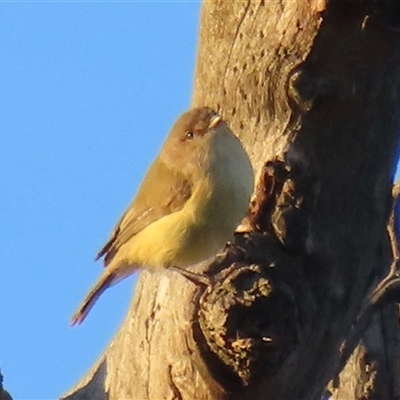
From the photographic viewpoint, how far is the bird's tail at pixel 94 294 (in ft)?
14.1

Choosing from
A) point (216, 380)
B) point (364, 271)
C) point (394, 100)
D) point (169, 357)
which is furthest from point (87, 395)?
point (394, 100)

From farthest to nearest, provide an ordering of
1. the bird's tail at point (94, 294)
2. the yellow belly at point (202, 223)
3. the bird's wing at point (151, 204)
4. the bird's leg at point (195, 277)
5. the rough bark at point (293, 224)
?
the bird's tail at point (94, 294), the bird's wing at point (151, 204), the yellow belly at point (202, 223), the bird's leg at point (195, 277), the rough bark at point (293, 224)

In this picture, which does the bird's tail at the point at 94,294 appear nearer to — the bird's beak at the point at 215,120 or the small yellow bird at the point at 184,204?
the small yellow bird at the point at 184,204

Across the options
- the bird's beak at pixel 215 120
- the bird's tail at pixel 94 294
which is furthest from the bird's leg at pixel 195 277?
the bird's tail at pixel 94 294

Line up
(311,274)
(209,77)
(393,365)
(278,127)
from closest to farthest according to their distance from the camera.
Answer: (311,274) < (278,127) < (209,77) < (393,365)

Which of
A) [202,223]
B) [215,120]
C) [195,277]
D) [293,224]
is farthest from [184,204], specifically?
[293,224]

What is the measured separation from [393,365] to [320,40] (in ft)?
5.13

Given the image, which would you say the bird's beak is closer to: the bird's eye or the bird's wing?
the bird's wing

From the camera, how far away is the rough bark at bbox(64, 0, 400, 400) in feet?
9.12

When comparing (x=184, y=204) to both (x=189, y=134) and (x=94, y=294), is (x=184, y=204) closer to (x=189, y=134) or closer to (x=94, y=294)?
(x=189, y=134)

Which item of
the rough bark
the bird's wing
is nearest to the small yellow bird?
the bird's wing

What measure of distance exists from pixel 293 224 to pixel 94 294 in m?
1.61

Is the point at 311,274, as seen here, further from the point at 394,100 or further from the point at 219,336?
the point at 394,100

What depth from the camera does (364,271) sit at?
124 inches
